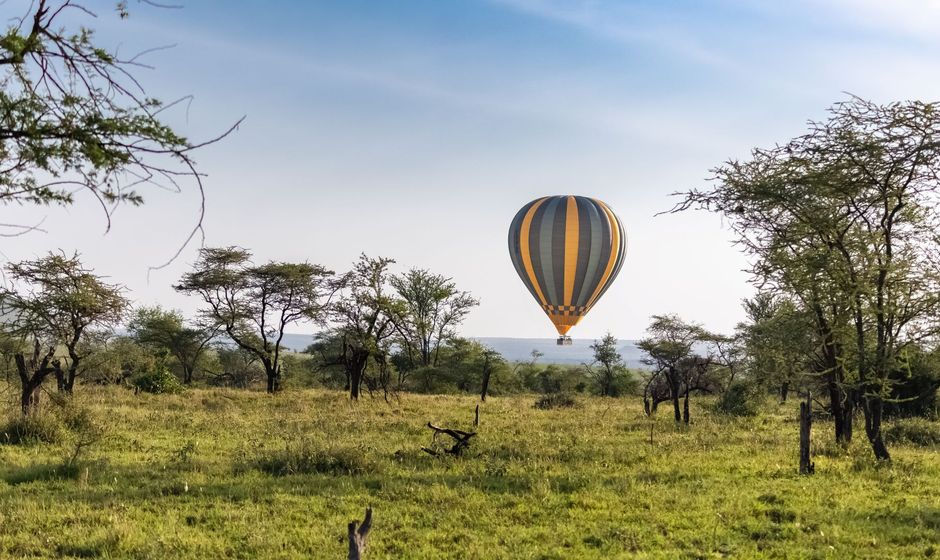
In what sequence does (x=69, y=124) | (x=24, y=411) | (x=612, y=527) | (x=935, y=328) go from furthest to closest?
1. (x=24, y=411)
2. (x=935, y=328)
3. (x=612, y=527)
4. (x=69, y=124)

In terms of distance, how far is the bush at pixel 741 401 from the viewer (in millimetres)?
28533

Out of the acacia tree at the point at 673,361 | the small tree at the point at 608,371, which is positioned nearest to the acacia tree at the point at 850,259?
the acacia tree at the point at 673,361

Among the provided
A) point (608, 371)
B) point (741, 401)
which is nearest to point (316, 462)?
point (741, 401)

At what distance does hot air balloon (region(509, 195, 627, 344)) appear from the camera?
132 ft

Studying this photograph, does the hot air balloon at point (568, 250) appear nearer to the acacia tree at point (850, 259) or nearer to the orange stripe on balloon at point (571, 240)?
the orange stripe on balloon at point (571, 240)

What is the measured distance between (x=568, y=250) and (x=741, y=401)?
14704mm

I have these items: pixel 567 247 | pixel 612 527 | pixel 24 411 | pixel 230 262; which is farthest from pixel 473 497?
pixel 230 262

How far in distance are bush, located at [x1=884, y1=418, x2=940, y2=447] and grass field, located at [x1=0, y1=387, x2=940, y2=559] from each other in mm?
2636

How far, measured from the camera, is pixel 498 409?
1117 inches

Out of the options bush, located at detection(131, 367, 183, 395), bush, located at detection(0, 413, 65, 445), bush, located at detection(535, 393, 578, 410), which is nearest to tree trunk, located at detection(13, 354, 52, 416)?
bush, located at detection(0, 413, 65, 445)

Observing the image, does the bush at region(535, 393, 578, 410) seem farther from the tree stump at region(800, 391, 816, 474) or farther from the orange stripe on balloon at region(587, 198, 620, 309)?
the tree stump at region(800, 391, 816, 474)

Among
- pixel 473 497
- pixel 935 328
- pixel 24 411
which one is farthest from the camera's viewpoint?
pixel 24 411

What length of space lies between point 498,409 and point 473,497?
17521mm

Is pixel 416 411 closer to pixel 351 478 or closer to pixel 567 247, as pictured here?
pixel 351 478
